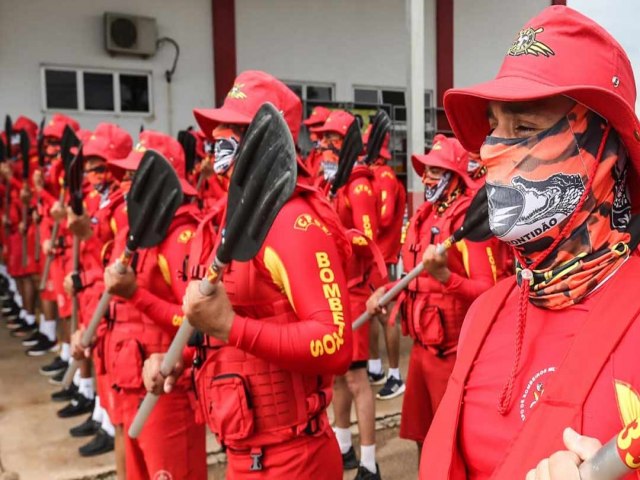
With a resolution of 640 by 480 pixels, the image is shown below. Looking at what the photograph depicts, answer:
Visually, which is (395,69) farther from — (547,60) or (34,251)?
(547,60)

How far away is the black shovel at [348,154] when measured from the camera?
5.61 metres

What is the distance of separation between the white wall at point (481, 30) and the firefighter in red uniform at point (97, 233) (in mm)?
11153

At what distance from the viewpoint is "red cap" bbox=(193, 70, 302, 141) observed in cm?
278

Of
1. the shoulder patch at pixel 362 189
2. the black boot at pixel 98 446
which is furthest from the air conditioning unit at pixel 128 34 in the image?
the black boot at pixel 98 446

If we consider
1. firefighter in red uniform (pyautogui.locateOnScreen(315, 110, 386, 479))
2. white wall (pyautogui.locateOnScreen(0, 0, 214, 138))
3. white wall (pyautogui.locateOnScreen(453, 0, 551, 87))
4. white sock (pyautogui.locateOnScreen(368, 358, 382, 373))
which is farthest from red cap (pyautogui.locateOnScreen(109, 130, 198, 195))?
white wall (pyautogui.locateOnScreen(453, 0, 551, 87))

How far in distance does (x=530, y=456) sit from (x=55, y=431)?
5320mm

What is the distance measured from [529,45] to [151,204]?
2.24 metres

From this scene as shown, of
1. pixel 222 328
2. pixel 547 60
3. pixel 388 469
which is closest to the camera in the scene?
pixel 547 60

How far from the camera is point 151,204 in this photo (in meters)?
3.24

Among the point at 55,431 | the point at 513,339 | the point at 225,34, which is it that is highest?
the point at 225,34

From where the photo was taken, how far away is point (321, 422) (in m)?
2.56

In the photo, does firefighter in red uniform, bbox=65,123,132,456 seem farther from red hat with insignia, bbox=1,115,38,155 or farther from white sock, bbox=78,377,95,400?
red hat with insignia, bbox=1,115,38,155

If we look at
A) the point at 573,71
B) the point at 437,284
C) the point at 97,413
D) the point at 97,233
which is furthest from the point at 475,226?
the point at 97,413

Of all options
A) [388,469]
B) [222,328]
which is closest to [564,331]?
[222,328]
